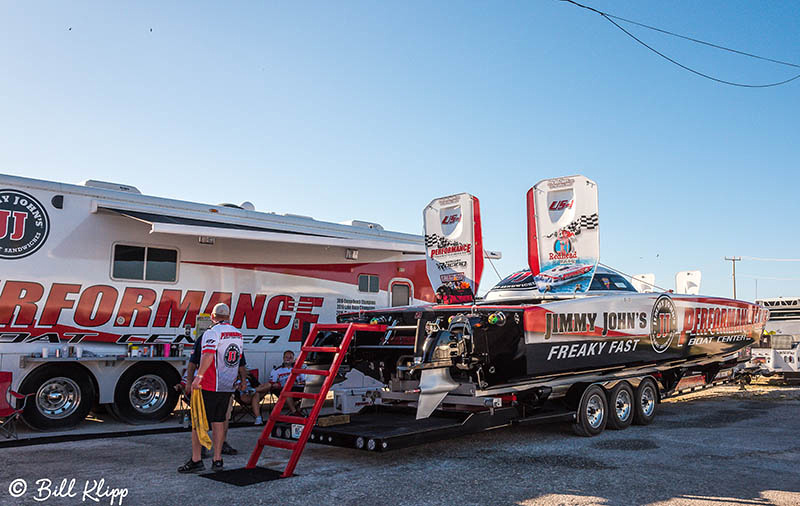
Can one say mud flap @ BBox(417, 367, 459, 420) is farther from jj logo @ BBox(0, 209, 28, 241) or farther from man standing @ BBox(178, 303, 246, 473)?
jj logo @ BBox(0, 209, 28, 241)

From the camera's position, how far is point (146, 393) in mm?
9914

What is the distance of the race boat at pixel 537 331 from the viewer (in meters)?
7.32

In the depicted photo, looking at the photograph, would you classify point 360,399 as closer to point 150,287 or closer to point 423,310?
point 423,310

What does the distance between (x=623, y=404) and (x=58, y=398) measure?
291 inches

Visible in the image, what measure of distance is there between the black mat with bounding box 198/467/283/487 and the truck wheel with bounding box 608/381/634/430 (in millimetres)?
4480

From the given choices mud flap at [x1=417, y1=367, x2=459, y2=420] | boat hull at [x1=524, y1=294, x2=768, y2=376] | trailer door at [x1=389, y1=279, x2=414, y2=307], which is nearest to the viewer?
mud flap at [x1=417, y1=367, x2=459, y2=420]

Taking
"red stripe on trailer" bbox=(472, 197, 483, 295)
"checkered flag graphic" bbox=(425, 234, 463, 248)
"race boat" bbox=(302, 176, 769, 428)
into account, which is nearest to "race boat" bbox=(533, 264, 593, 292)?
"race boat" bbox=(302, 176, 769, 428)

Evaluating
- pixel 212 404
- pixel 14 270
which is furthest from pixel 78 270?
pixel 212 404

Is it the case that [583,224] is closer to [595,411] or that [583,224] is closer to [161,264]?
[595,411]

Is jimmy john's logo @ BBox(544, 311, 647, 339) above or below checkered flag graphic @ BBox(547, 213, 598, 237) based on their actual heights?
below

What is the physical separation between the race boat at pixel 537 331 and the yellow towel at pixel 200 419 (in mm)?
1926

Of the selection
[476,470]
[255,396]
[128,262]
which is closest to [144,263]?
[128,262]

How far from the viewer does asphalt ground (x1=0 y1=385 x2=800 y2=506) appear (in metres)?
5.48

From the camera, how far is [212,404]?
21.3 feet
